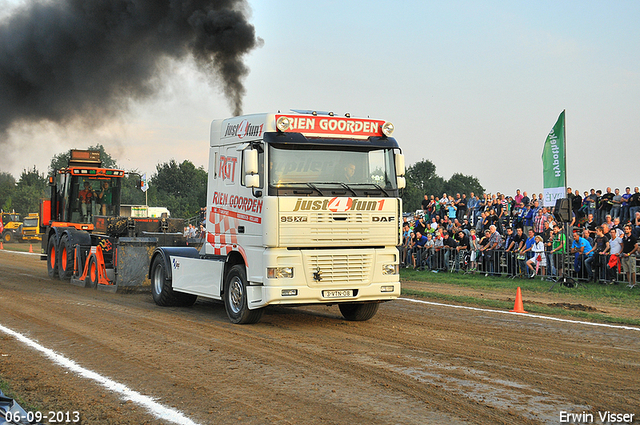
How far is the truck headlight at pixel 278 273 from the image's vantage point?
9.78 metres

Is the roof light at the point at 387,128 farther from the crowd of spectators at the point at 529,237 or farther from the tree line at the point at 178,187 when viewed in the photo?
the tree line at the point at 178,187

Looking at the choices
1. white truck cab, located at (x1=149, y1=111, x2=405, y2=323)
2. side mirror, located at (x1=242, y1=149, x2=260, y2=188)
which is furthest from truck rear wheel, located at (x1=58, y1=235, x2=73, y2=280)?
side mirror, located at (x1=242, y1=149, x2=260, y2=188)

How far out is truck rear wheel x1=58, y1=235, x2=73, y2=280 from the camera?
18.8 meters

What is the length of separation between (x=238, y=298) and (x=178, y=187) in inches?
2356

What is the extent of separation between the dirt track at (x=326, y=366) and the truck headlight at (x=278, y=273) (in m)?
0.89

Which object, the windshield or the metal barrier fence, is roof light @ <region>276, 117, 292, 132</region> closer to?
the windshield

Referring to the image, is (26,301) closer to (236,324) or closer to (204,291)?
(204,291)

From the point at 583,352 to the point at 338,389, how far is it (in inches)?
153

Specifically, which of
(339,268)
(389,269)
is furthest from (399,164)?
(339,268)

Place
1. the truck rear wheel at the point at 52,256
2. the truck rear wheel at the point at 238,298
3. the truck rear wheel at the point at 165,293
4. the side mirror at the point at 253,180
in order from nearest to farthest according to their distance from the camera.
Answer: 1. the side mirror at the point at 253,180
2. the truck rear wheel at the point at 238,298
3. the truck rear wheel at the point at 165,293
4. the truck rear wheel at the point at 52,256

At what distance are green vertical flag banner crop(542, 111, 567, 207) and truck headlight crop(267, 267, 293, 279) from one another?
10751mm

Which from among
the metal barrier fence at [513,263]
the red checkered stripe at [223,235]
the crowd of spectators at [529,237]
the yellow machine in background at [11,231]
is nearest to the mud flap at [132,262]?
the red checkered stripe at [223,235]

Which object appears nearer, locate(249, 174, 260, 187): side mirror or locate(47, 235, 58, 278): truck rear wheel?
locate(249, 174, 260, 187): side mirror

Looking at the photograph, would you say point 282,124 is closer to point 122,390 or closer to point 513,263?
point 122,390
